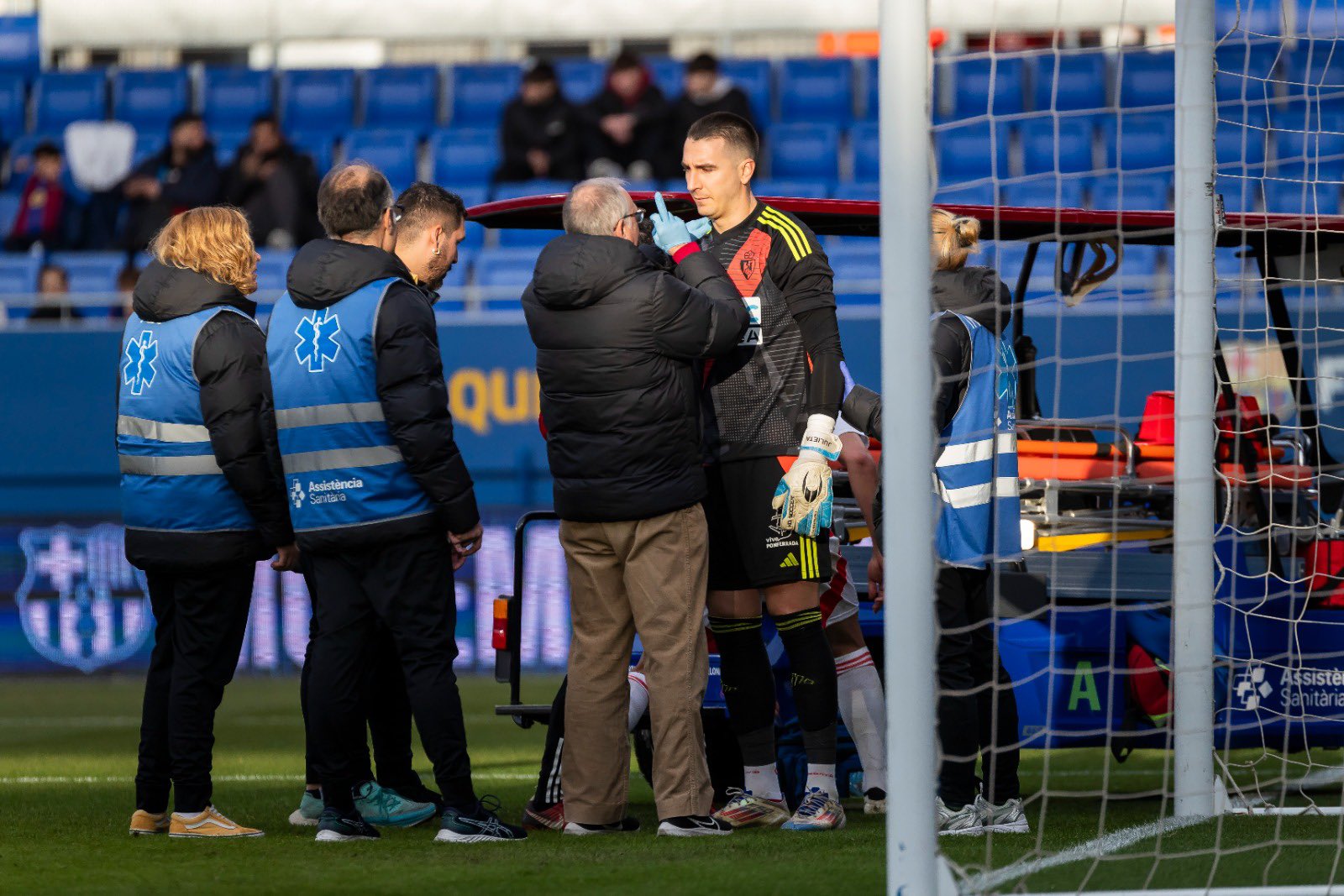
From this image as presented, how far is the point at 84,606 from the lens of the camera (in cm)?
1034

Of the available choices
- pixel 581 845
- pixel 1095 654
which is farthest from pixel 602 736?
pixel 1095 654

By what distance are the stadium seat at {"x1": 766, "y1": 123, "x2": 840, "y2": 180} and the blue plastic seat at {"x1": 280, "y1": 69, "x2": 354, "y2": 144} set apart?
373 cm

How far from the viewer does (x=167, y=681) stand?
4.89 meters

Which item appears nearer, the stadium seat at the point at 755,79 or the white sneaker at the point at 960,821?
the white sneaker at the point at 960,821

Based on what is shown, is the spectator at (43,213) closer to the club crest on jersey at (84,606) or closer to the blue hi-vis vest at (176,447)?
the club crest on jersey at (84,606)

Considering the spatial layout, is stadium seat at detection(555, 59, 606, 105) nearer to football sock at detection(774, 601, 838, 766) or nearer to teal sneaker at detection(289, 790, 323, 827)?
teal sneaker at detection(289, 790, 323, 827)

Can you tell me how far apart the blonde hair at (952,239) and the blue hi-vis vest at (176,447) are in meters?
1.92

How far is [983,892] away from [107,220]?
1105 cm

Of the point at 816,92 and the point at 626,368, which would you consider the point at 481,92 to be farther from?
the point at 626,368

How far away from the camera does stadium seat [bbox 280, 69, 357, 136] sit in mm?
15109

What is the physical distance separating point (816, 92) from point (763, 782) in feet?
35.8

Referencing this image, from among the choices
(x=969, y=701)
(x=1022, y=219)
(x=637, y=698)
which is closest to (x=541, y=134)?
(x=1022, y=219)

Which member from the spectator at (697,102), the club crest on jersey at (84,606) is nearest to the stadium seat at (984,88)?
the spectator at (697,102)

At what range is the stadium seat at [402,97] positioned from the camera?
598 inches
